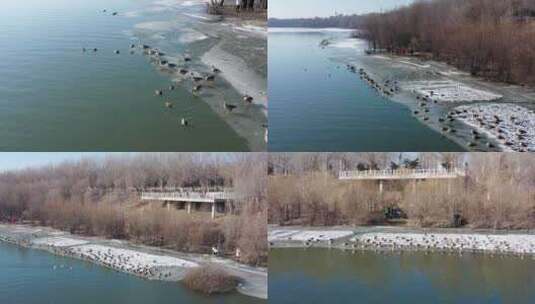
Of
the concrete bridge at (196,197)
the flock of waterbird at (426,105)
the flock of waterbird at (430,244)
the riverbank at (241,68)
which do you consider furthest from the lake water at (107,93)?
the flock of waterbird at (430,244)

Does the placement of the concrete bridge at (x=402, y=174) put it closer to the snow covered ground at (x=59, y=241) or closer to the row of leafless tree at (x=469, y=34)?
the row of leafless tree at (x=469, y=34)

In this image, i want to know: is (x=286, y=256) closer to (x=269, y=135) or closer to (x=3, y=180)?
(x=269, y=135)

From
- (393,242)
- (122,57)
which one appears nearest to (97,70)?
(122,57)

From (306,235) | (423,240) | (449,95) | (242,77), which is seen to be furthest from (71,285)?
(449,95)

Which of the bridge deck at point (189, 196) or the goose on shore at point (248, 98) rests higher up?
the goose on shore at point (248, 98)

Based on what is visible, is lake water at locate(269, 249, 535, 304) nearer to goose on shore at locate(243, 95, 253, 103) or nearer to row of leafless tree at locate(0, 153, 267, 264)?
row of leafless tree at locate(0, 153, 267, 264)

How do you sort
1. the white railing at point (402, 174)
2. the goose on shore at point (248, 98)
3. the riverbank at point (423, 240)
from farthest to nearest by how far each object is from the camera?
the riverbank at point (423, 240)
the white railing at point (402, 174)
the goose on shore at point (248, 98)

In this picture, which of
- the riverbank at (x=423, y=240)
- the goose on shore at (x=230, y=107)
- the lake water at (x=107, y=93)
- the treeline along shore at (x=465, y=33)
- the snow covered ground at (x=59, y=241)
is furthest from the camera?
the riverbank at (x=423, y=240)
